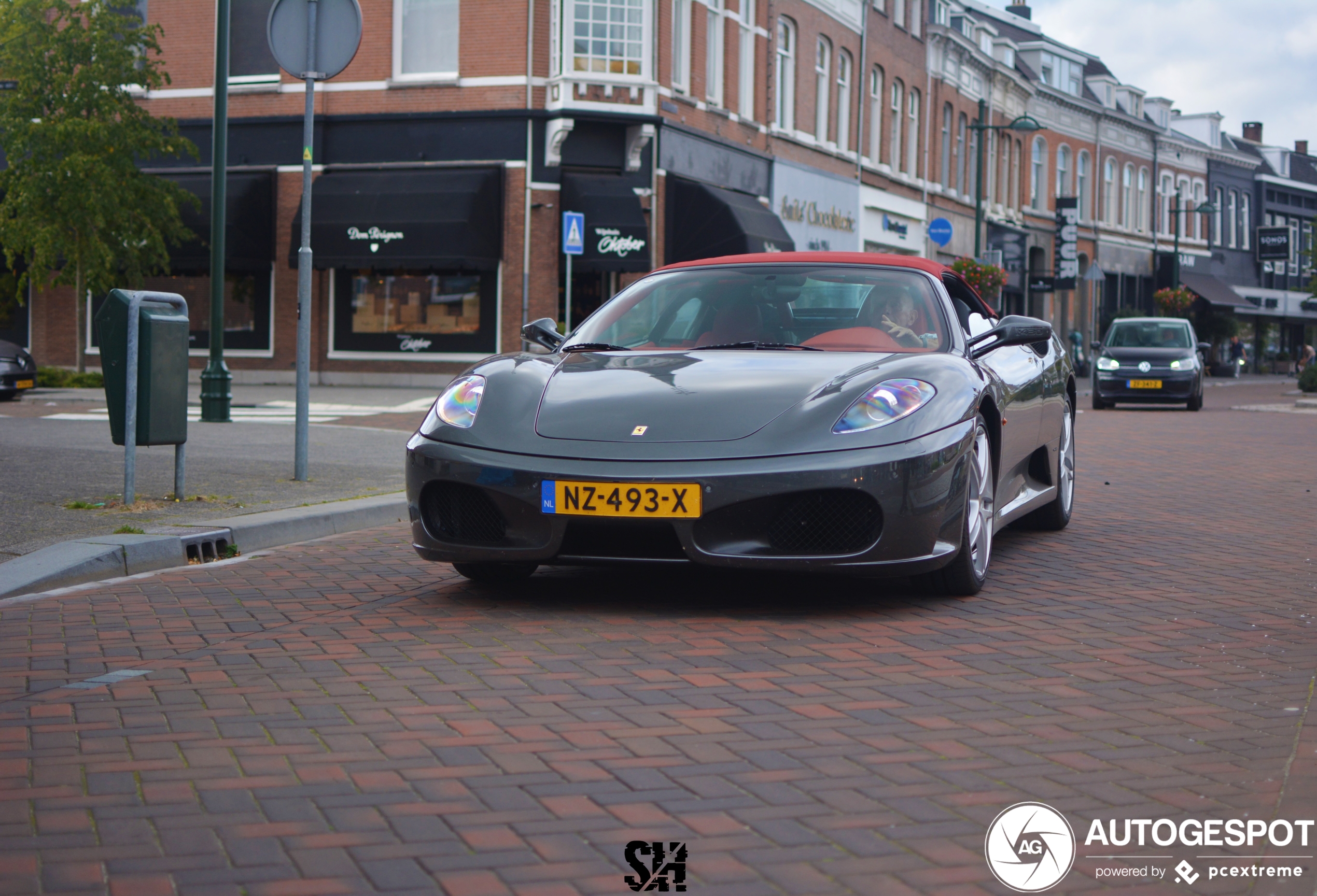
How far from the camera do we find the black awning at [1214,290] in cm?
6156

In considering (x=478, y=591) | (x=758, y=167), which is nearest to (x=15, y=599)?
(x=478, y=591)

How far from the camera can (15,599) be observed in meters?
5.80

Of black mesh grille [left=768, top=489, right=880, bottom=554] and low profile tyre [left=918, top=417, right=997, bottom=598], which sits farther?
low profile tyre [left=918, top=417, right=997, bottom=598]

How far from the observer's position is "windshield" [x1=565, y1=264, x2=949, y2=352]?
6.15m

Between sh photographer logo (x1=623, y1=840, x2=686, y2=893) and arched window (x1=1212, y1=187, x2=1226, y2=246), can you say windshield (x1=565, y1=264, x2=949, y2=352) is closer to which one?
sh photographer logo (x1=623, y1=840, x2=686, y2=893)

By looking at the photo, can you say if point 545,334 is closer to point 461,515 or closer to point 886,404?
point 461,515

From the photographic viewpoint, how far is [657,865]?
2.83m

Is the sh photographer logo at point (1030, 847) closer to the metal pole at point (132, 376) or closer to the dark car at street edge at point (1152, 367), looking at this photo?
the metal pole at point (132, 376)

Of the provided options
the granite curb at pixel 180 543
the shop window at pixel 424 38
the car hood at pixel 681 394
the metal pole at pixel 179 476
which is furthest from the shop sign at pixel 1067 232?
the car hood at pixel 681 394

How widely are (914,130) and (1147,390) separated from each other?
18538 millimetres

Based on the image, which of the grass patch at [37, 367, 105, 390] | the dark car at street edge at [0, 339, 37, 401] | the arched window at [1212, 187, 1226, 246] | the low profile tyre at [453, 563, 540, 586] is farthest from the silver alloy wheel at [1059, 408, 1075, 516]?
the arched window at [1212, 187, 1226, 246]

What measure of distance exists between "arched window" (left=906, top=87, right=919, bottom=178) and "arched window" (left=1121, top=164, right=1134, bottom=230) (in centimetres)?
1973

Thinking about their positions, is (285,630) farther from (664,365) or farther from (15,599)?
(664,365)

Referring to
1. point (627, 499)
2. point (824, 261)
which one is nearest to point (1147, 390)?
point (824, 261)
